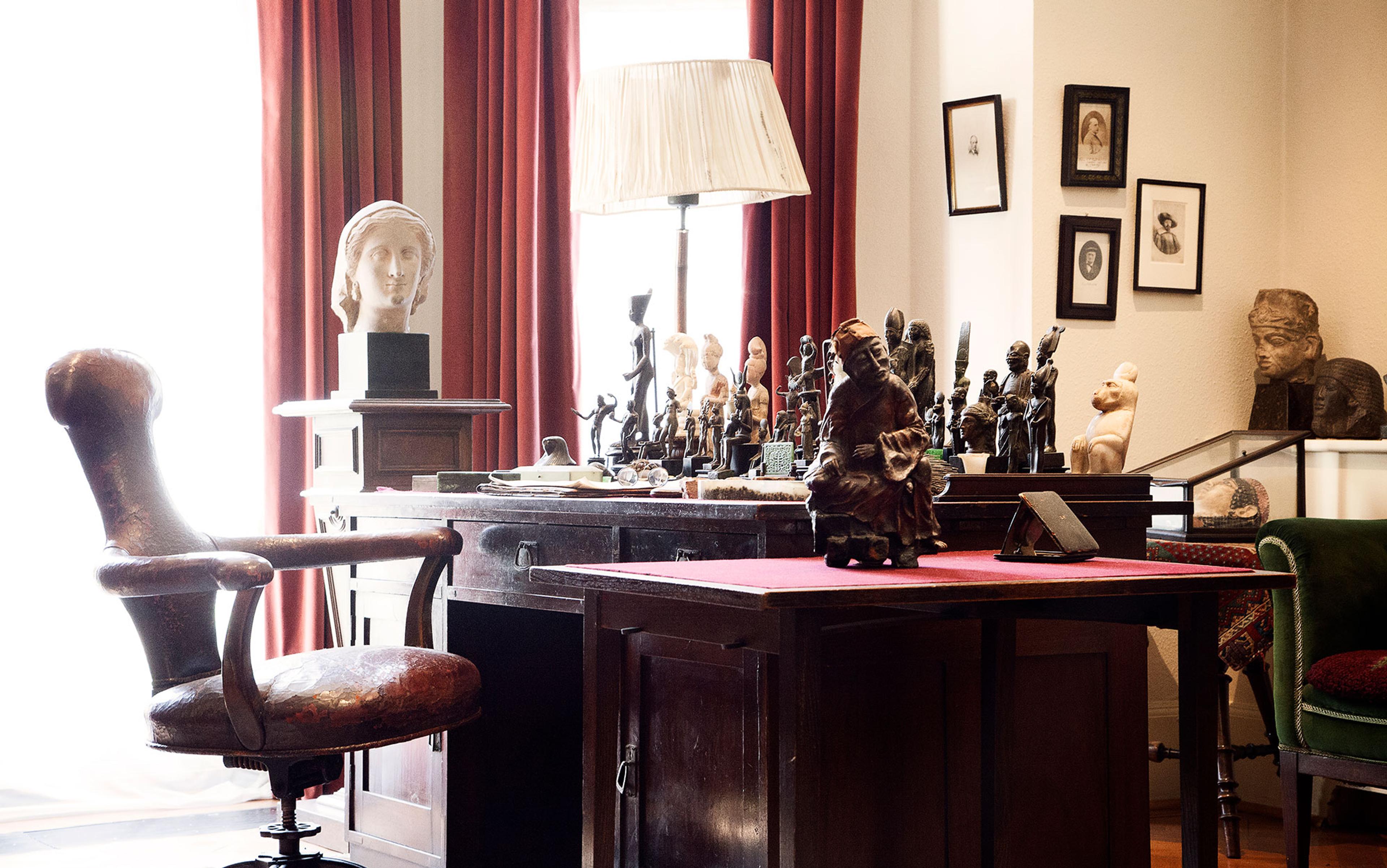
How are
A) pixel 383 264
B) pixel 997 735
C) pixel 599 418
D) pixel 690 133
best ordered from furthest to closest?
pixel 383 264
pixel 599 418
pixel 690 133
pixel 997 735

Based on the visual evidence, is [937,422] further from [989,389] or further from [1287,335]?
[1287,335]

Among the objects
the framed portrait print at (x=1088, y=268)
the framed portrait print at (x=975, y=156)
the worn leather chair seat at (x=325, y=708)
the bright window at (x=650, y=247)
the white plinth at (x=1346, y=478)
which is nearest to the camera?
the worn leather chair seat at (x=325, y=708)

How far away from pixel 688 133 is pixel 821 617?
5.17ft

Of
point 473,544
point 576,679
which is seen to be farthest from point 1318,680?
point 473,544

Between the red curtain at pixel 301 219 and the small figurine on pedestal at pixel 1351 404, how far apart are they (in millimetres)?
3496

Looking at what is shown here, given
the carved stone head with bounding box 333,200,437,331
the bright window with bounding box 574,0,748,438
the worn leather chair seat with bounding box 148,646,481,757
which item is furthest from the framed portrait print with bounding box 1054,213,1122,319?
the worn leather chair seat with bounding box 148,646,481,757

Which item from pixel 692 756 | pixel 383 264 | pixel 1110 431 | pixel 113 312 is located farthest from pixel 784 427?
pixel 113 312

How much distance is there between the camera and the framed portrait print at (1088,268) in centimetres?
429

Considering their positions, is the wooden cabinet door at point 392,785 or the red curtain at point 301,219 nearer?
the wooden cabinet door at point 392,785

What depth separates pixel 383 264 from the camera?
3.52 m

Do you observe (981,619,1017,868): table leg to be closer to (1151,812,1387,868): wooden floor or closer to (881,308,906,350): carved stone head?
(881,308,906,350): carved stone head

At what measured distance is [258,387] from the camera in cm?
447

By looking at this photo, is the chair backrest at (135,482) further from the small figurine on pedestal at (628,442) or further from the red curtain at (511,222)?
the red curtain at (511,222)

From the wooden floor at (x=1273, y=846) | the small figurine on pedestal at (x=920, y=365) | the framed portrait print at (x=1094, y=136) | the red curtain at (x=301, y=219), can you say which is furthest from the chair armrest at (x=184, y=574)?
the framed portrait print at (x=1094, y=136)
